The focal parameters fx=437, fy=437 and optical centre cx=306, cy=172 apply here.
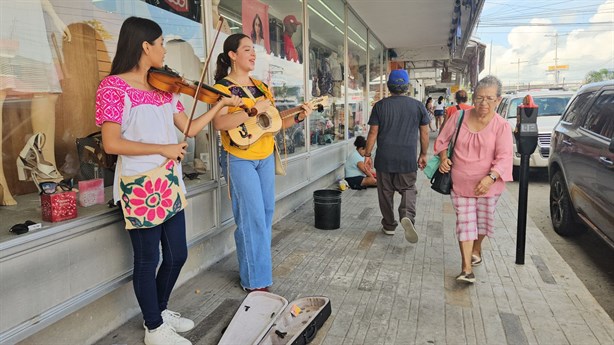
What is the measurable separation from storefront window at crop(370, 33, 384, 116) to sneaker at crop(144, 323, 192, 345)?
9369 millimetres

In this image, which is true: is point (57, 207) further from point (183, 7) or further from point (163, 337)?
point (183, 7)

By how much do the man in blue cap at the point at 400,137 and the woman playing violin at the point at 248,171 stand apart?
1557mm

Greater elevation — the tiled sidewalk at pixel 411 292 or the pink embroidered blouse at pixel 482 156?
the pink embroidered blouse at pixel 482 156

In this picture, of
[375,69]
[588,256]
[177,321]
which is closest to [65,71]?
[177,321]

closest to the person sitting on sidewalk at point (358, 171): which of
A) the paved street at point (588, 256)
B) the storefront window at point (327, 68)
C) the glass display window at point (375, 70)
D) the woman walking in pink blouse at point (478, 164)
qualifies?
the storefront window at point (327, 68)

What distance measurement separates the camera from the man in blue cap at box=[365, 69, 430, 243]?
4.34 m

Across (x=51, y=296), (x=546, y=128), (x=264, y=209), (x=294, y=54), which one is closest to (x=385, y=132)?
(x=264, y=209)

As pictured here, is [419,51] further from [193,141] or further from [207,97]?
[207,97]

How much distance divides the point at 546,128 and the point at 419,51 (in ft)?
21.6

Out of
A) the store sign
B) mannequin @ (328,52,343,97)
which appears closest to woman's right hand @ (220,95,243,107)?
the store sign

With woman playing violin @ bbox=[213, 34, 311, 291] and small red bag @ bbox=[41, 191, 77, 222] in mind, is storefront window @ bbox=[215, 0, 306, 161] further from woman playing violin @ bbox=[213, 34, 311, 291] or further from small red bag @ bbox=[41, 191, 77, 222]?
small red bag @ bbox=[41, 191, 77, 222]

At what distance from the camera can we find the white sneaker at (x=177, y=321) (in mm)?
2686

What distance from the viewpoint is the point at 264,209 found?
322 centimetres

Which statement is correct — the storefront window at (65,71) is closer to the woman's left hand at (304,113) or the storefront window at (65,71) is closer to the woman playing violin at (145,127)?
the woman playing violin at (145,127)
